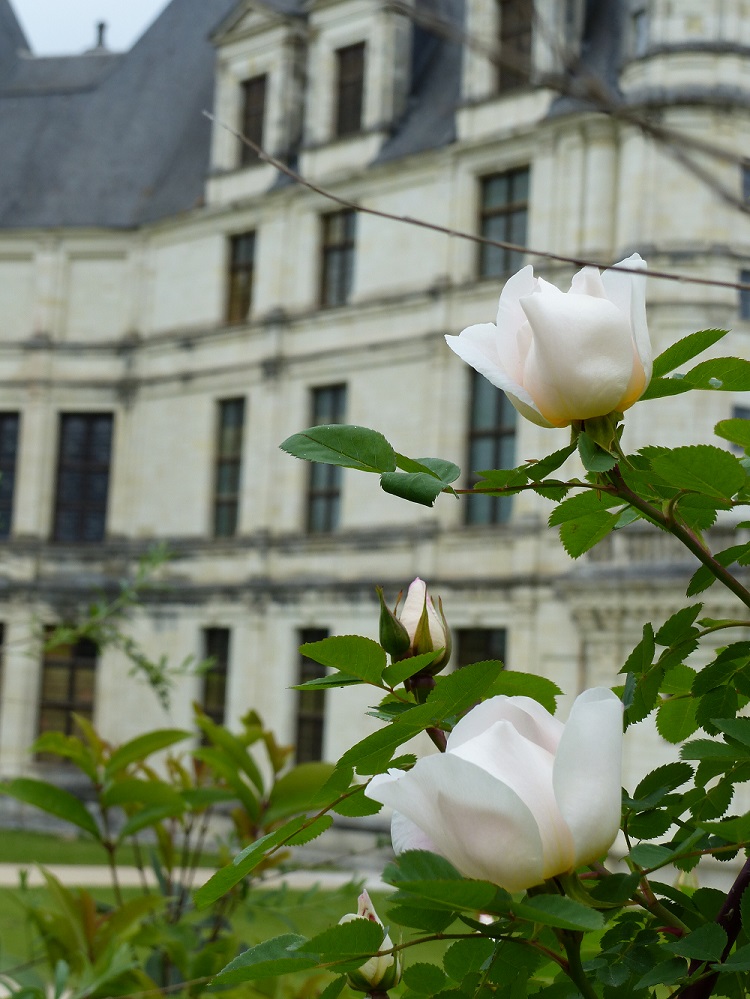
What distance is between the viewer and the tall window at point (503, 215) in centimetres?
1848

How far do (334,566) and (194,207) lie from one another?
21.1 feet

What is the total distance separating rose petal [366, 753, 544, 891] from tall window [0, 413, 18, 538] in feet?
75.7

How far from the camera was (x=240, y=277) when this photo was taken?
21875 millimetres

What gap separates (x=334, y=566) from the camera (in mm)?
19672

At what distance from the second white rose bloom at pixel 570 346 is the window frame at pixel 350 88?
65.6 feet

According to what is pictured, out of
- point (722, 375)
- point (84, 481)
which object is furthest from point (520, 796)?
point (84, 481)

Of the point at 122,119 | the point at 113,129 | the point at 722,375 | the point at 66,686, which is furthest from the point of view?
the point at 122,119

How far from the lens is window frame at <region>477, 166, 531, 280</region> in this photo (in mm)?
18469

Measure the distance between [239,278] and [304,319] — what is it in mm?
1898

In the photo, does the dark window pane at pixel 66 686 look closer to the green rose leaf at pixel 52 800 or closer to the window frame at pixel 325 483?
the window frame at pixel 325 483

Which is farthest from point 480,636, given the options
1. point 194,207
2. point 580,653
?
point 194,207

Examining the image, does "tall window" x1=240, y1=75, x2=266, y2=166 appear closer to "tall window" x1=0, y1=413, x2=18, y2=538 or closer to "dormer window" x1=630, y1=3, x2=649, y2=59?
"tall window" x1=0, y1=413, x2=18, y2=538

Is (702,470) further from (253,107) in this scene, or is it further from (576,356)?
(253,107)

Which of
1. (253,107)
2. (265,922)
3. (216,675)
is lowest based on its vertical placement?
(265,922)
